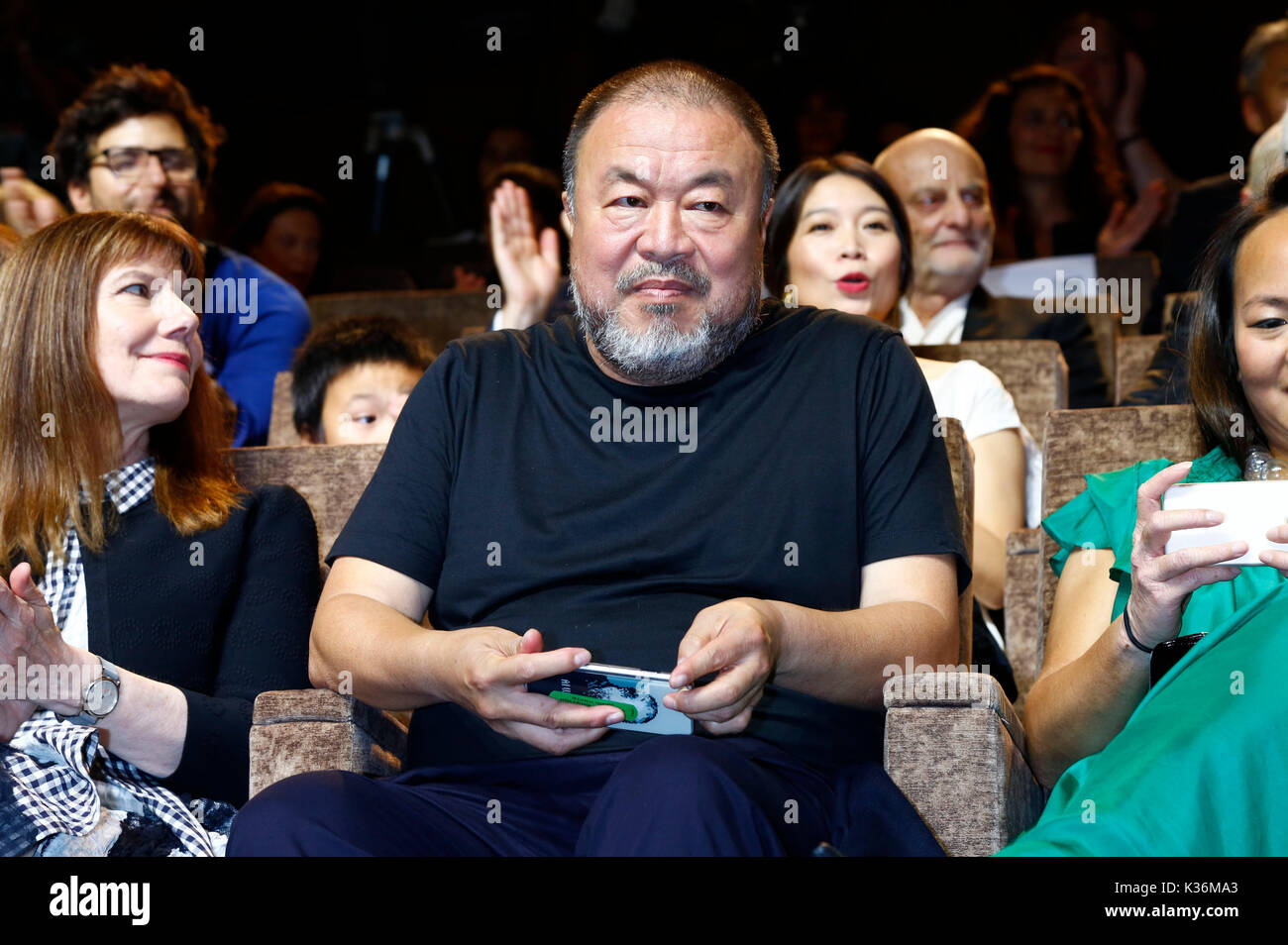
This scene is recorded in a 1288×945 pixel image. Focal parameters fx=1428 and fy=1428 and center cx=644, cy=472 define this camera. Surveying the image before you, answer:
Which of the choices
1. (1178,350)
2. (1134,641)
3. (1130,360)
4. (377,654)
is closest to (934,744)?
(1134,641)

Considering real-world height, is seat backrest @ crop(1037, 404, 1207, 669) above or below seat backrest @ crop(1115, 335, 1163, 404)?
below

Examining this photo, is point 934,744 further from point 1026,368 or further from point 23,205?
point 23,205

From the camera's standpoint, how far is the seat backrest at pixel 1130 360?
3.22 meters

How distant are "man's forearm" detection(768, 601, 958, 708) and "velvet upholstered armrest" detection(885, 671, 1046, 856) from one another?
70mm

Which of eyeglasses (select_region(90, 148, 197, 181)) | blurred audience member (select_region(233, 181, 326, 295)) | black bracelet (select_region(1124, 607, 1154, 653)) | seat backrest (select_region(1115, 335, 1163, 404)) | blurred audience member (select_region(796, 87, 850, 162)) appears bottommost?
black bracelet (select_region(1124, 607, 1154, 653))

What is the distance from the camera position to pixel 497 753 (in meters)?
1.59

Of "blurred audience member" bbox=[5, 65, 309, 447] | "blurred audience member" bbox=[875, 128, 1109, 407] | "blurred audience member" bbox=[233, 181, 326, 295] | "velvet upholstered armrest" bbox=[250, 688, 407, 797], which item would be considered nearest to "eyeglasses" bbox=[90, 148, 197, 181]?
"blurred audience member" bbox=[5, 65, 309, 447]

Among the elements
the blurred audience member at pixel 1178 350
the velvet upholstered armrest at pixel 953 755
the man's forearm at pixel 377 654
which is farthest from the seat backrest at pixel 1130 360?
the man's forearm at pixel 377 654

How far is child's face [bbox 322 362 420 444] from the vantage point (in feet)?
8.85

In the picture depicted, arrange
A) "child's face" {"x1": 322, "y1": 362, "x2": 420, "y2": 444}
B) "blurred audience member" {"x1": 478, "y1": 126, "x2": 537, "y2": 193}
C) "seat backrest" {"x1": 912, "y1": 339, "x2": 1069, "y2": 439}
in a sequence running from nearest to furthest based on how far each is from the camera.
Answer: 1. "child's face" {"x1": 322, "y1": 362, "x2": 420, "y2": 444}
2. "seat backrest" {"x1": 912, "y1": 339, "x2": 1069, "y2": 439}
3. "blurred audience member" {"x1": 478, "y1": 126, "x2": 537, "y2": 193}

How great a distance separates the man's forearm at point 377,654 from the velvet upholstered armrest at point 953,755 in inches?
18.8

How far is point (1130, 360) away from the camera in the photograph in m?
3.26

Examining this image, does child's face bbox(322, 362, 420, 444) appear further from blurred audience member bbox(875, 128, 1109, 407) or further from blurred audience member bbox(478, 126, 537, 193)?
blurred audience member bbox(478, 126, 537, 193)

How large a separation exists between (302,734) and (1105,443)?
1.21 m
